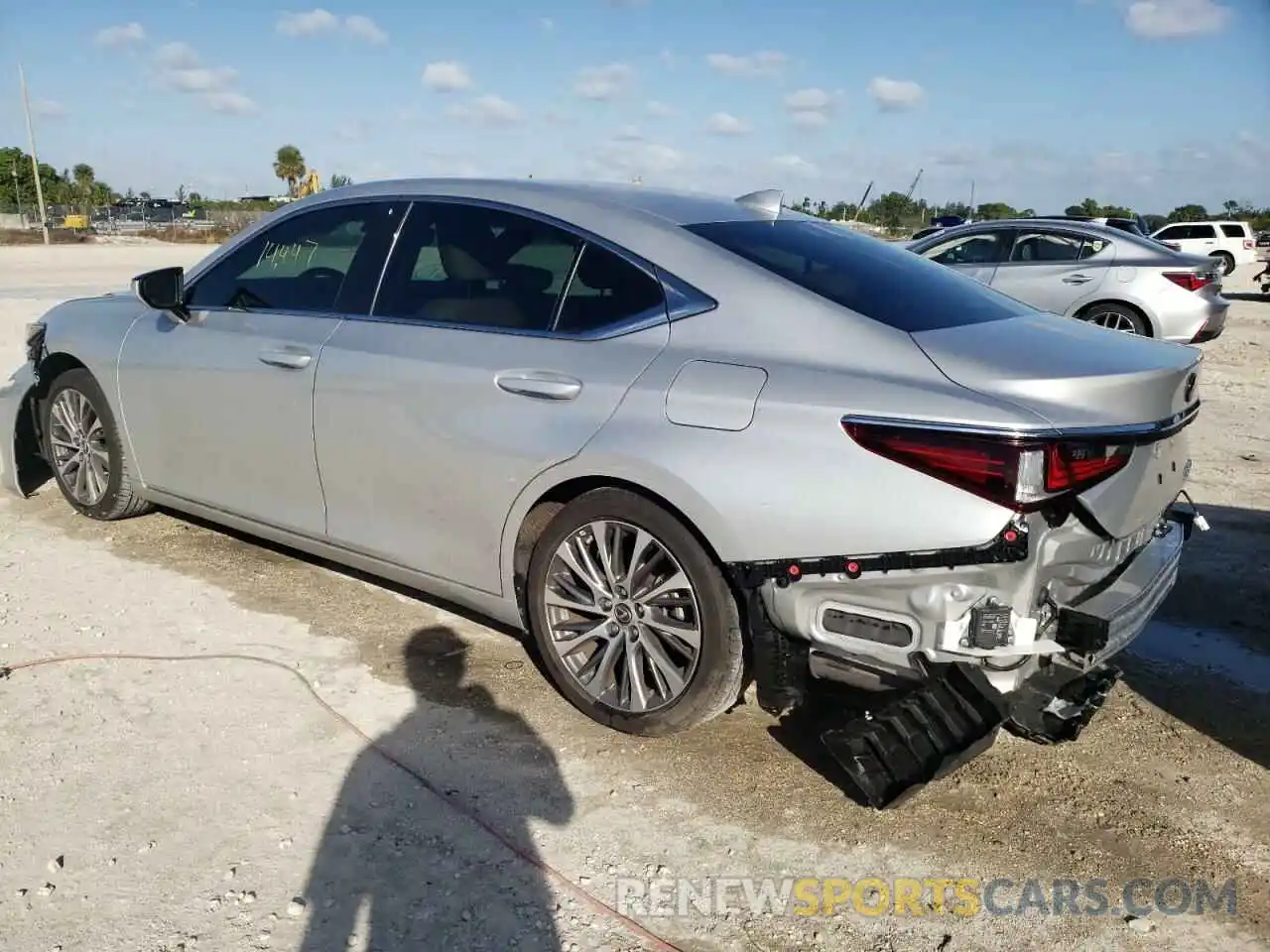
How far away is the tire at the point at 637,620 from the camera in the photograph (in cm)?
318

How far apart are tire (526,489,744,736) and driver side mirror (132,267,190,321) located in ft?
7.52

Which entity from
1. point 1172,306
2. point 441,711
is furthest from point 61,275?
point 441,711

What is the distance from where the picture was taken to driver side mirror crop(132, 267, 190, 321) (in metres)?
4.68

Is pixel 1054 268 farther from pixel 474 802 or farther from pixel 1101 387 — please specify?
pixel 474 802

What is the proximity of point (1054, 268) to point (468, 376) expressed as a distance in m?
9.38

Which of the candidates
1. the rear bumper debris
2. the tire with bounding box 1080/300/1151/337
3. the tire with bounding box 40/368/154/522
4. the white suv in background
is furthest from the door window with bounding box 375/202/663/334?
the white suv in background

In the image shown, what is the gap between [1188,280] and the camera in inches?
432

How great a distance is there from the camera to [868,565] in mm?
2836

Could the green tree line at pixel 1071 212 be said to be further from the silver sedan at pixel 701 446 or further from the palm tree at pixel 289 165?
the palm tree at pixel 289 165

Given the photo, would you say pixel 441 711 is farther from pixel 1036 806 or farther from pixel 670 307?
pixel 1036 806

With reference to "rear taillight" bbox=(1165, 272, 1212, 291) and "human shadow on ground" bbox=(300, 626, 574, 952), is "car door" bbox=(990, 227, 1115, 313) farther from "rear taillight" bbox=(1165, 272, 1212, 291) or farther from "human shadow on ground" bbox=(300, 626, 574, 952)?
"human shadow on ground" bbox=(300, 626, 574, 952)

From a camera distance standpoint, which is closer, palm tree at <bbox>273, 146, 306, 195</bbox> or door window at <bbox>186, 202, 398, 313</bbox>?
door window at <bbox>186, 202, 398, 313</bbox>

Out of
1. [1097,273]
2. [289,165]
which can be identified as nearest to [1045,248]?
[1097,273]

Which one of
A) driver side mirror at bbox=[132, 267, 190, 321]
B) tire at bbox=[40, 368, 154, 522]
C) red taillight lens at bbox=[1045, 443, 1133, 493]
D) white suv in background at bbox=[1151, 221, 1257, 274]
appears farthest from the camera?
white suv in background at bbox=[1151, 221, 1257, 274]
